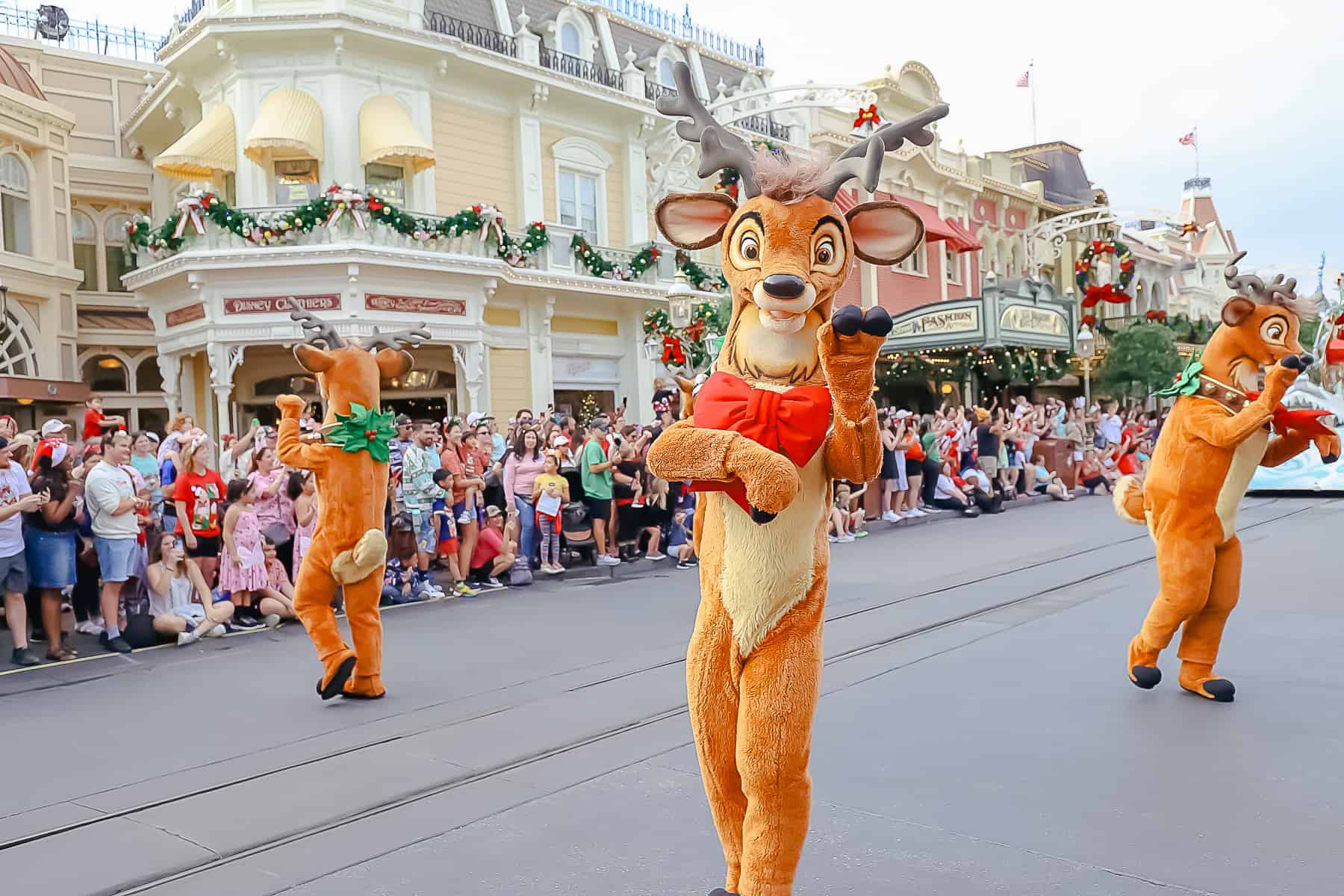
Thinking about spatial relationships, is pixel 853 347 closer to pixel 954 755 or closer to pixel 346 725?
pixel 954 755

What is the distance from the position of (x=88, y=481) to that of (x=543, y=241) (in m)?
10.5

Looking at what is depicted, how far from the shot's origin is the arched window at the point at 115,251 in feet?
60.4

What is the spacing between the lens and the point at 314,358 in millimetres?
5547

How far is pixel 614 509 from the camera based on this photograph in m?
11.3

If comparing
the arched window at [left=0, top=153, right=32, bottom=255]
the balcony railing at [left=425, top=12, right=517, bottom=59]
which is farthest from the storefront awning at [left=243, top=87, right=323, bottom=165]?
the arched window at [left=0, top=153, right=32, bottom=255]

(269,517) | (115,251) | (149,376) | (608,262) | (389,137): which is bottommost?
(269,517)

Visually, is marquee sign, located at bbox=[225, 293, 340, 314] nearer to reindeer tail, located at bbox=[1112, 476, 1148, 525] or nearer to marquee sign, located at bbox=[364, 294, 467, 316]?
marquee sign, located at bbox=[364, 294, 467, 316]

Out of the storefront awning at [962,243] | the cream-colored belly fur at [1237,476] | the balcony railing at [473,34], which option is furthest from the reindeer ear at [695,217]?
the storefront awning at [962,243]

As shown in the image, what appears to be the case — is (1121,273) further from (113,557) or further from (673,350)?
(113,557)

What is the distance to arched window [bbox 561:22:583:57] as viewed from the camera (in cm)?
1845

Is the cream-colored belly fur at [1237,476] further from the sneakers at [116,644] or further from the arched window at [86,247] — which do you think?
the arched window at [86,247]

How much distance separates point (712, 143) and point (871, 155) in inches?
19.0

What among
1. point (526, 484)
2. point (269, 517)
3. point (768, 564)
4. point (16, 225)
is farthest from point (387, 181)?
point (768, 564)

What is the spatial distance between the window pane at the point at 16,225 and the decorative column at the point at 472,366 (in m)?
7.55
